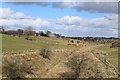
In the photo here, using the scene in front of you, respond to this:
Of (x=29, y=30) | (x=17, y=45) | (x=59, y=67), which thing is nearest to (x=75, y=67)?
(x=59, y=67)

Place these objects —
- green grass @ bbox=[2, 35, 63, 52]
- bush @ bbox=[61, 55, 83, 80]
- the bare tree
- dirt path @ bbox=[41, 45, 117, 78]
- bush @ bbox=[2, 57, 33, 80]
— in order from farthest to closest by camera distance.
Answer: the bare tree < green grass @ bbox=[2, 35, 63, 52] < dirt path @ bbox=[41, 45, 117, 78] < bush @ bbox=[61, 55, 83, 80] < bush @ bbox=[2, 57, 33, 80]

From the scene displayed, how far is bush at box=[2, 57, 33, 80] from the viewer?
4969 centimetres

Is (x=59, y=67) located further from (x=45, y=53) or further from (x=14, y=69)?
(x=14, y=69)

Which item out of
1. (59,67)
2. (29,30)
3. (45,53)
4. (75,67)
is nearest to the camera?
(75,67)

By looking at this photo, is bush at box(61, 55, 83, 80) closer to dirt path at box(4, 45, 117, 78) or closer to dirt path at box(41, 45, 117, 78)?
dirt path at box(4, 45, 117, 78)

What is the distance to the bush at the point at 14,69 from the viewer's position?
4969 cm

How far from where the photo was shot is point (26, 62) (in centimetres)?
5928

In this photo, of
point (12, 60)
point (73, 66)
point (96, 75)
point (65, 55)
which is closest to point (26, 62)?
point (12, 60)

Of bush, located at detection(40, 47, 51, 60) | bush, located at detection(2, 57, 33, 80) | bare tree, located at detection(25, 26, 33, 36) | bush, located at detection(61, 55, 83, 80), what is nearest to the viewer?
bush, located at detection(2, 57, 33, 80)

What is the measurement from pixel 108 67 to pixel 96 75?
4591 mm

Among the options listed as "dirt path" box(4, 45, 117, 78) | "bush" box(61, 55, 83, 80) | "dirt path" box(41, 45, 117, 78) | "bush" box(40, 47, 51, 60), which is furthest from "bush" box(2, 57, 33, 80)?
"bush" box(40, 47, 51, 60)

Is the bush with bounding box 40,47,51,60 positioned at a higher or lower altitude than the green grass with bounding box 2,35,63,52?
lower

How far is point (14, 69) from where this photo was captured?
4994 cm

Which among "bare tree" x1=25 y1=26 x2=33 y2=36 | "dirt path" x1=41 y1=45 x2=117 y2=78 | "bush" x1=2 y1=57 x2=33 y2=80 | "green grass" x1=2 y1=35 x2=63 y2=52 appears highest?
"bare tree" x1=25 y1=26 x2=33 y2=36
